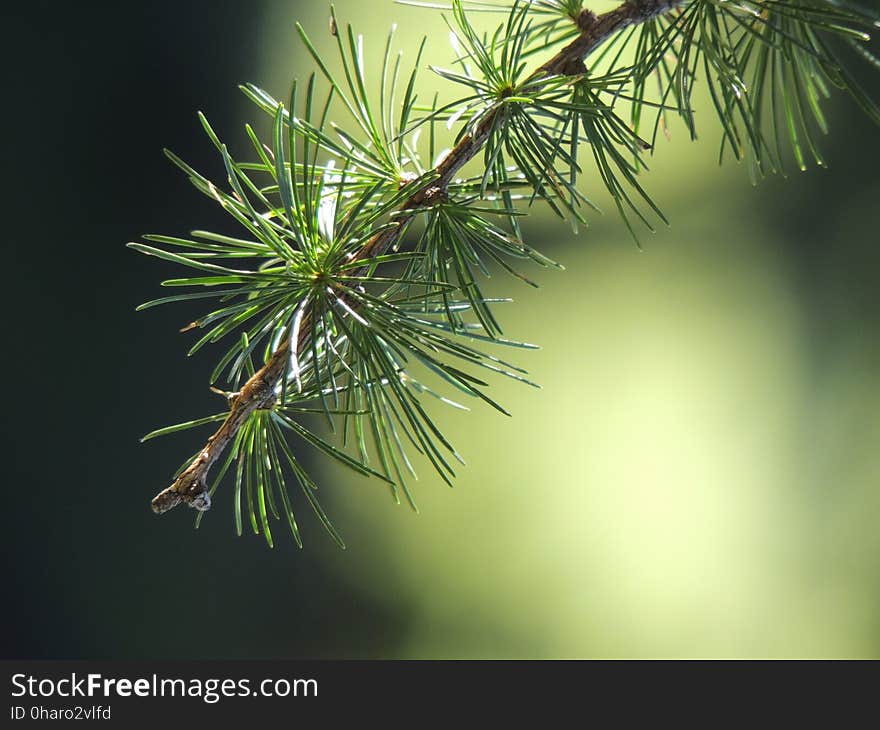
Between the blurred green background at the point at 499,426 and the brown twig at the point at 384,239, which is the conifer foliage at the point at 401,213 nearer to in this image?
the brown twig at the point at 384,239

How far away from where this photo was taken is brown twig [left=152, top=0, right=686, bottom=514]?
1.00ft

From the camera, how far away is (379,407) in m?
0.36

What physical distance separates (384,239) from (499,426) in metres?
0.93

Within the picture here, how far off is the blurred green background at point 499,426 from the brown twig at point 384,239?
2.89 feet

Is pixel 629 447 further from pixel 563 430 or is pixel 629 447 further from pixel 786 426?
pixel 786 426

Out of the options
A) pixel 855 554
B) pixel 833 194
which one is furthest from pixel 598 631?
pixel 833 194

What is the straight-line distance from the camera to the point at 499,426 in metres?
1.23

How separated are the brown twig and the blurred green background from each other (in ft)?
2.89

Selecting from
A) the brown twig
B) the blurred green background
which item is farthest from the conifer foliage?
the blurred green background

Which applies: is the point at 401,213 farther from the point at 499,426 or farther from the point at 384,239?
the point at 499,426

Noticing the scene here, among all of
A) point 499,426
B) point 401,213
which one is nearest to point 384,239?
point 401,213

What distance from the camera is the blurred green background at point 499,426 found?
3.81ft

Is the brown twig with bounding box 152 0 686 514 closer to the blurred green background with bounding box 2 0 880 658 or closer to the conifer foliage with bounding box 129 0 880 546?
the conifer foliage with bounding box 129 0 880 546

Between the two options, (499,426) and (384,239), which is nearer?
(384,239)
